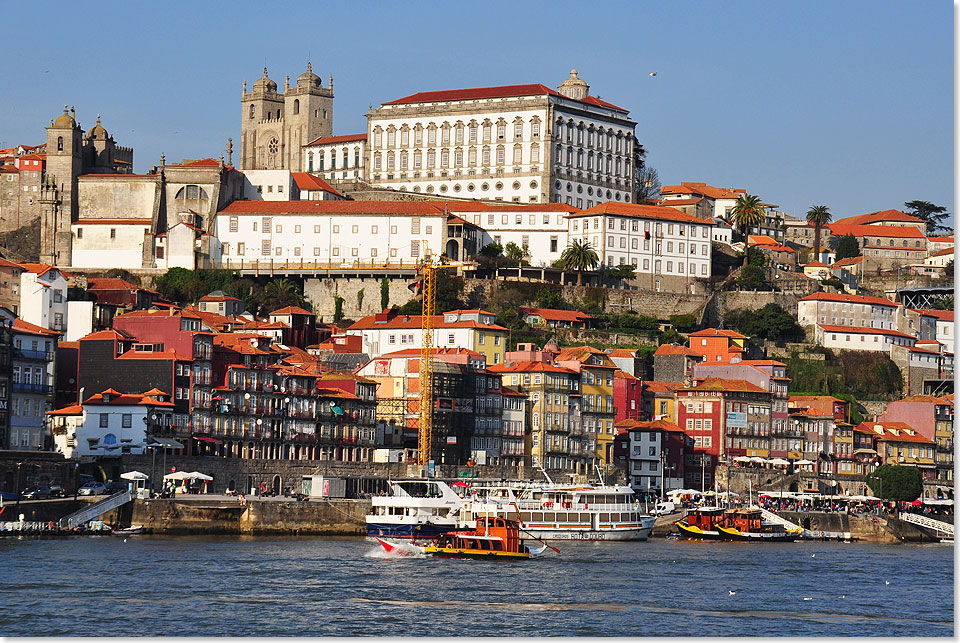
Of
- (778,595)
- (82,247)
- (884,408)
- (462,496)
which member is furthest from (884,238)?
(778,595)

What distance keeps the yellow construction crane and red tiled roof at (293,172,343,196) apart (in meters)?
14.3

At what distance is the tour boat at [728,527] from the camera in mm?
76312

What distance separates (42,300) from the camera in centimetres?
8850

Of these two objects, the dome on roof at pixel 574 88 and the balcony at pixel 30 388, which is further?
the dome on roof at pixel 574 88

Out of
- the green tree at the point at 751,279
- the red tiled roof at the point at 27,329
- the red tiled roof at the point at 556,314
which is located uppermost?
the green tree at the point at 751,279

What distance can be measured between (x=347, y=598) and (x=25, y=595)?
8399 mm

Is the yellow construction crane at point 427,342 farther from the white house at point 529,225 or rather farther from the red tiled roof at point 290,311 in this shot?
the white house at point 529,225

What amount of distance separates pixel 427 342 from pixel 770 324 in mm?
32182

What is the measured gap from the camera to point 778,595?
5178cm

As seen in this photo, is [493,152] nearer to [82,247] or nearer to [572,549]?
[82,247]

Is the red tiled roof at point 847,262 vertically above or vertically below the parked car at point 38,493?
above

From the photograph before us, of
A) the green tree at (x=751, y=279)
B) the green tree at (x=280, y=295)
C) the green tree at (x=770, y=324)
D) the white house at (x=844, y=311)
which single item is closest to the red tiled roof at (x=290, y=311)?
the green tree at (x=280, y=295)

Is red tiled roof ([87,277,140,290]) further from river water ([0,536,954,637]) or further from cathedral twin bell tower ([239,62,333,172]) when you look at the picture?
cathedral twin bell tower ([239,62,333,172])

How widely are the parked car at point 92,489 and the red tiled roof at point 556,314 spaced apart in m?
42.9
